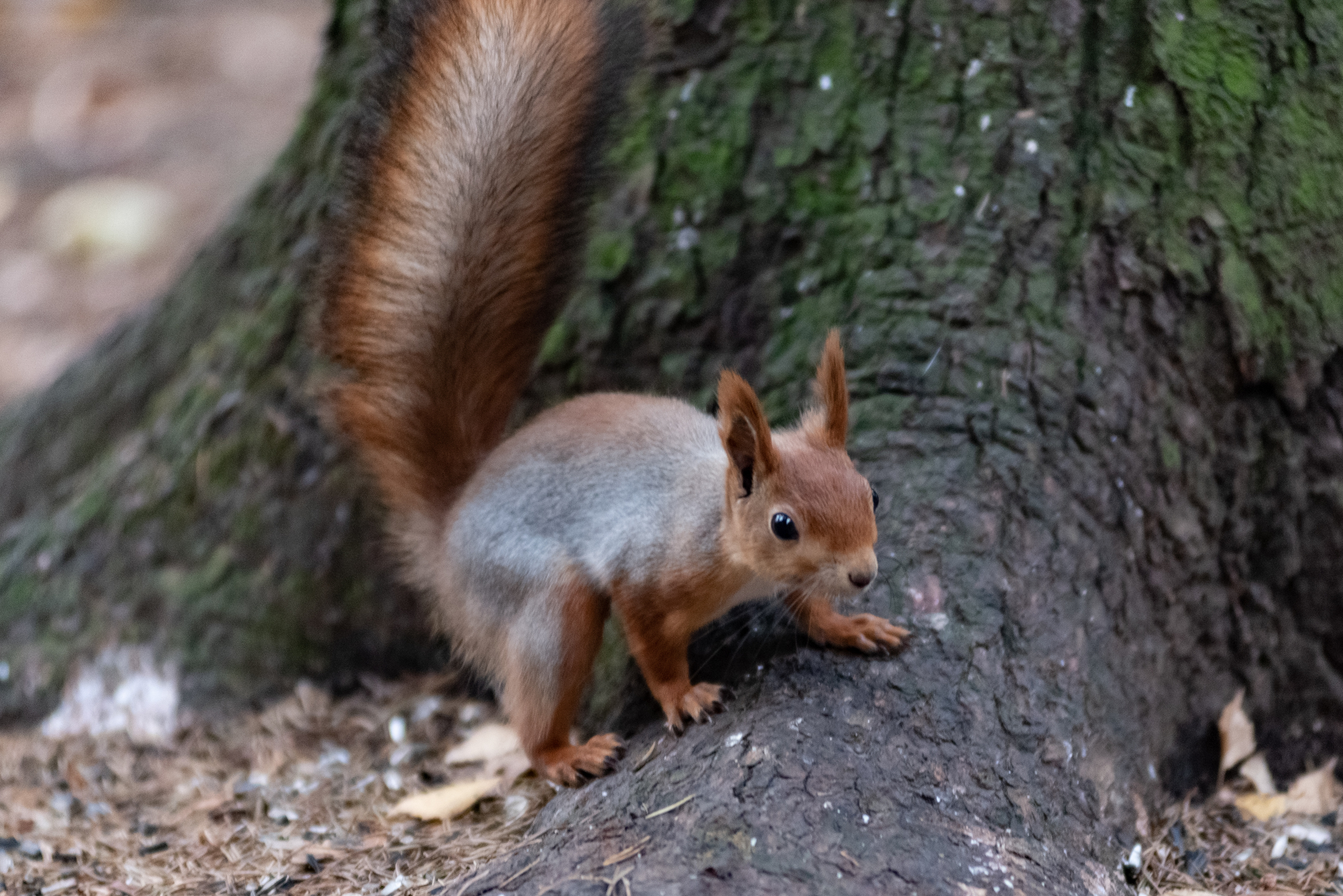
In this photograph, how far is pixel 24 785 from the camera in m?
2.30

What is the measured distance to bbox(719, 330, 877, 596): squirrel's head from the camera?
1.61 m

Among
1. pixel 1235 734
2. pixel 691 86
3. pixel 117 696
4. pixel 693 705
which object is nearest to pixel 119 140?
→ pixel 117 696

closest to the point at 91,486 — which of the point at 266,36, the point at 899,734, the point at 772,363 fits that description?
the point at 772,363

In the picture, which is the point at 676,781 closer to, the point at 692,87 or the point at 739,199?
the point at 739,199

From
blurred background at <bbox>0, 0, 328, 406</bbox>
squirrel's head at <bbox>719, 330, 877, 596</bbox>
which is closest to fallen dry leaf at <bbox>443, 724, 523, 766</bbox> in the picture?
squirrel's head at <bbox>719, 330, 877, 596</bbox>

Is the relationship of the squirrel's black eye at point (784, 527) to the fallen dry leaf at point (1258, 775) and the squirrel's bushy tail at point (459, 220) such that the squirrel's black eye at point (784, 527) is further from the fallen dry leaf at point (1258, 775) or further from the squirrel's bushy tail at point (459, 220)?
the fallen dry leaf at point (1258, 775)

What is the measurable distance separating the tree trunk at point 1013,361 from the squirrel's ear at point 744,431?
32cm

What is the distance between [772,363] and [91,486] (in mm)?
1561

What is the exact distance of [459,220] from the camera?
1.98 metres

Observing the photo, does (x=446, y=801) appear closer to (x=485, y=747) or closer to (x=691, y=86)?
(x=485, y=747)

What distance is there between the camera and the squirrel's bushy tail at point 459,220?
75.2 inches

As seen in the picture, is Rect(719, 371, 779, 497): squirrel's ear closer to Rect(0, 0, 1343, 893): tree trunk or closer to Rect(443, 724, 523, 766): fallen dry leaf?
Rect(0, 0, 1343, 893): tree trunk

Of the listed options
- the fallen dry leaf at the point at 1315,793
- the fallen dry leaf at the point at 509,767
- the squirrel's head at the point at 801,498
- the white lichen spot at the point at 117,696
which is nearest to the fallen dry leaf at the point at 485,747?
the fallen dry leaf at the point at 509,767

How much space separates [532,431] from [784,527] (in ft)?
1.74
